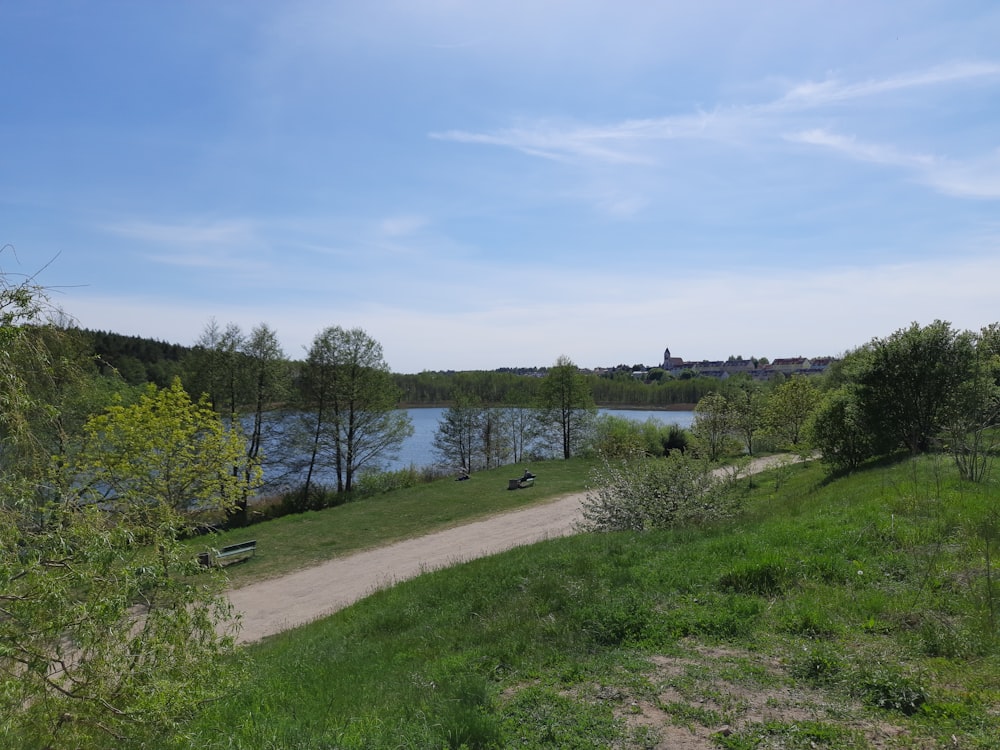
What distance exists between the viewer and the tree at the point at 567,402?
40.0 m

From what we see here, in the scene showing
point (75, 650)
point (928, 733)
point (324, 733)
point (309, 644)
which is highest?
point (75, 650)

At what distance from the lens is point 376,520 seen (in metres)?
21.6

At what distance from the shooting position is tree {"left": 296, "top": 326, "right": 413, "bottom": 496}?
30.6 metres

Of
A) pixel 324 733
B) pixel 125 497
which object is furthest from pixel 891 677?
pixel 125 497

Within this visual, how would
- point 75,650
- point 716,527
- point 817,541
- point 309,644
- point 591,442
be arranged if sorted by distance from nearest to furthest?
point 75,650, point 817,541, point 309,644, point 716,527, point 591,442

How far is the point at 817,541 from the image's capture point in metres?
7.71

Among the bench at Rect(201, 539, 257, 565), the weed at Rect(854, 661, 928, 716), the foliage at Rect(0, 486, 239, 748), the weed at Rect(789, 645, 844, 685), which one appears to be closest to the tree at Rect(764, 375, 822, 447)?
the bench at Rect(201, 539, 257, 565)

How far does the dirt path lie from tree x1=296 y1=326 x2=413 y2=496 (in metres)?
12.2

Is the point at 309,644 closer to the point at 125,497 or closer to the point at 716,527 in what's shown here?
the point at 125,497

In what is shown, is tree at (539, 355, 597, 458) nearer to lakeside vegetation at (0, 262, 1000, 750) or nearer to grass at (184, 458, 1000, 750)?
lakeside vegetation at (0, 262, 1000, 750)

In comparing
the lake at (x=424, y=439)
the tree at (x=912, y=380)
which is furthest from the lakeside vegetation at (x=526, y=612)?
the lake at (x=424, y=439)

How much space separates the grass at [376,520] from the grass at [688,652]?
8.21 meters

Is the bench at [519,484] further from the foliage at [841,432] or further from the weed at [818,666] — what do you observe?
the weed at [818,666]

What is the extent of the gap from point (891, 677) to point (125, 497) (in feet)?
26.5
